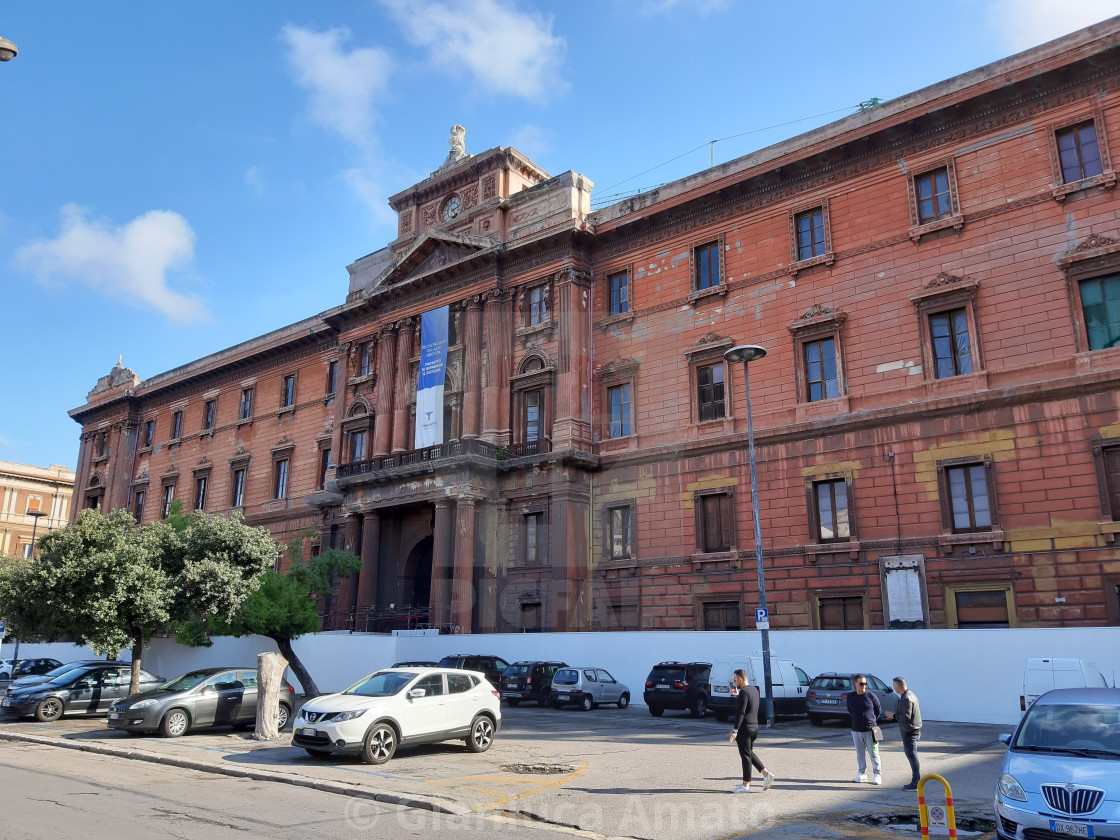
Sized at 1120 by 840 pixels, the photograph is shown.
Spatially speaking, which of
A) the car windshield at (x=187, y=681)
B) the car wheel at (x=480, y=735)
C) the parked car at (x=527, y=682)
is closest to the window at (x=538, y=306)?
the parked car at (x=527, y=682)

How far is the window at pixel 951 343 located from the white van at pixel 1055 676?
9.70m

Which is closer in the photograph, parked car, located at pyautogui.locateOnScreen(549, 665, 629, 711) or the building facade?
parked car, located at pyautogui.locateOnScreen(549, 665, 629, 711)

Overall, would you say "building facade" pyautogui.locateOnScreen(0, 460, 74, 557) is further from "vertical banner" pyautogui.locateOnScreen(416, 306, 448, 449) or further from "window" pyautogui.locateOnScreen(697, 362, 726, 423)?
"window" pyautogui.locateOnScreen(697, 362, 726, 423)

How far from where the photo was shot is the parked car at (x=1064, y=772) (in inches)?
304

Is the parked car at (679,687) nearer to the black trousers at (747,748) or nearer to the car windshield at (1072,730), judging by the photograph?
the black trousers at (747,748)

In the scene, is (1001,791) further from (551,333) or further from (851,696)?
(551,333)

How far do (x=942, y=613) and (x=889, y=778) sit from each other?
479 inches

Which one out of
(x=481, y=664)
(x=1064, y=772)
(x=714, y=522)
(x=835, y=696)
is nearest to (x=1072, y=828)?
(x=1064, y=772)

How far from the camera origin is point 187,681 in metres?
19.0

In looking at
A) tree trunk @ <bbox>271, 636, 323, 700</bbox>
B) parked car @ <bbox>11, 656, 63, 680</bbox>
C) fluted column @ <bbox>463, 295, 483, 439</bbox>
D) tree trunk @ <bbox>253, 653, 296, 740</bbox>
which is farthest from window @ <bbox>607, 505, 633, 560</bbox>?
parked car @ <bbox>11, 656, 63, 680</bbox>

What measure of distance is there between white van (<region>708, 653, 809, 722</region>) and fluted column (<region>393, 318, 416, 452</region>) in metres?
19.1

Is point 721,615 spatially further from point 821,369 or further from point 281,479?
point 281,479

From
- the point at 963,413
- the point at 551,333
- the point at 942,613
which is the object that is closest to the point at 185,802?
the point at 942,613

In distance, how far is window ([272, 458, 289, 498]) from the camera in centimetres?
4522
